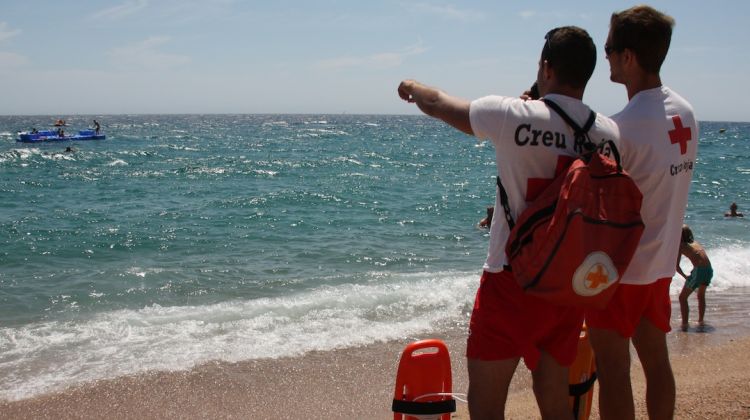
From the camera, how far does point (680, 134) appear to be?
2646 millimetres

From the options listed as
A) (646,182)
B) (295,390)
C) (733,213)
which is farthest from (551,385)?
(733,213)

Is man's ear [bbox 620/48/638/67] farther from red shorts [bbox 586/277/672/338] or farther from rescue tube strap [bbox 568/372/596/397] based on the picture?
rescue tube strap [bbox 568/372/596/397]

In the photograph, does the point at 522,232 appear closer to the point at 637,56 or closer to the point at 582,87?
the point at 582,87

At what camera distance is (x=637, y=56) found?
2.65m

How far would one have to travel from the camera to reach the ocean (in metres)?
7.12

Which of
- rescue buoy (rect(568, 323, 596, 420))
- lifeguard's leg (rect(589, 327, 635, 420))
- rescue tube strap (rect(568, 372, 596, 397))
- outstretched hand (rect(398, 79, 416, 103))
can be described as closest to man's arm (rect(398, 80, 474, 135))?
outstretched hand (rect(398, 79, 416, 103))

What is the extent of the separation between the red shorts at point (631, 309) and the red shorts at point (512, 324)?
0.36 m

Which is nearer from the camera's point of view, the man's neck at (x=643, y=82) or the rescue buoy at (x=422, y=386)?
the man's neck at (x=643, y=82)

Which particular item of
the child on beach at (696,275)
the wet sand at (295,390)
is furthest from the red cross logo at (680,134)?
the child on beach at (696,275)

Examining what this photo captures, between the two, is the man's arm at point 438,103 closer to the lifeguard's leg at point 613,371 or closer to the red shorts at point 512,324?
the red shorts at point 512,324

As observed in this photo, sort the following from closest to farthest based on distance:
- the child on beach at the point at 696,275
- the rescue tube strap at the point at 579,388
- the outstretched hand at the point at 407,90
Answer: the outstretched hand at the point at 407,90 < the rescue tube strap at the point at 579,388 < the child on beach at the point at 696,275

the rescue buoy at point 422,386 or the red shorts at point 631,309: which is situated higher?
the red shorts at point 631,309

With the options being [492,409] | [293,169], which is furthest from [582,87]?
[293,169]

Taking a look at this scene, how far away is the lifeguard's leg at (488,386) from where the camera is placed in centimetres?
236
